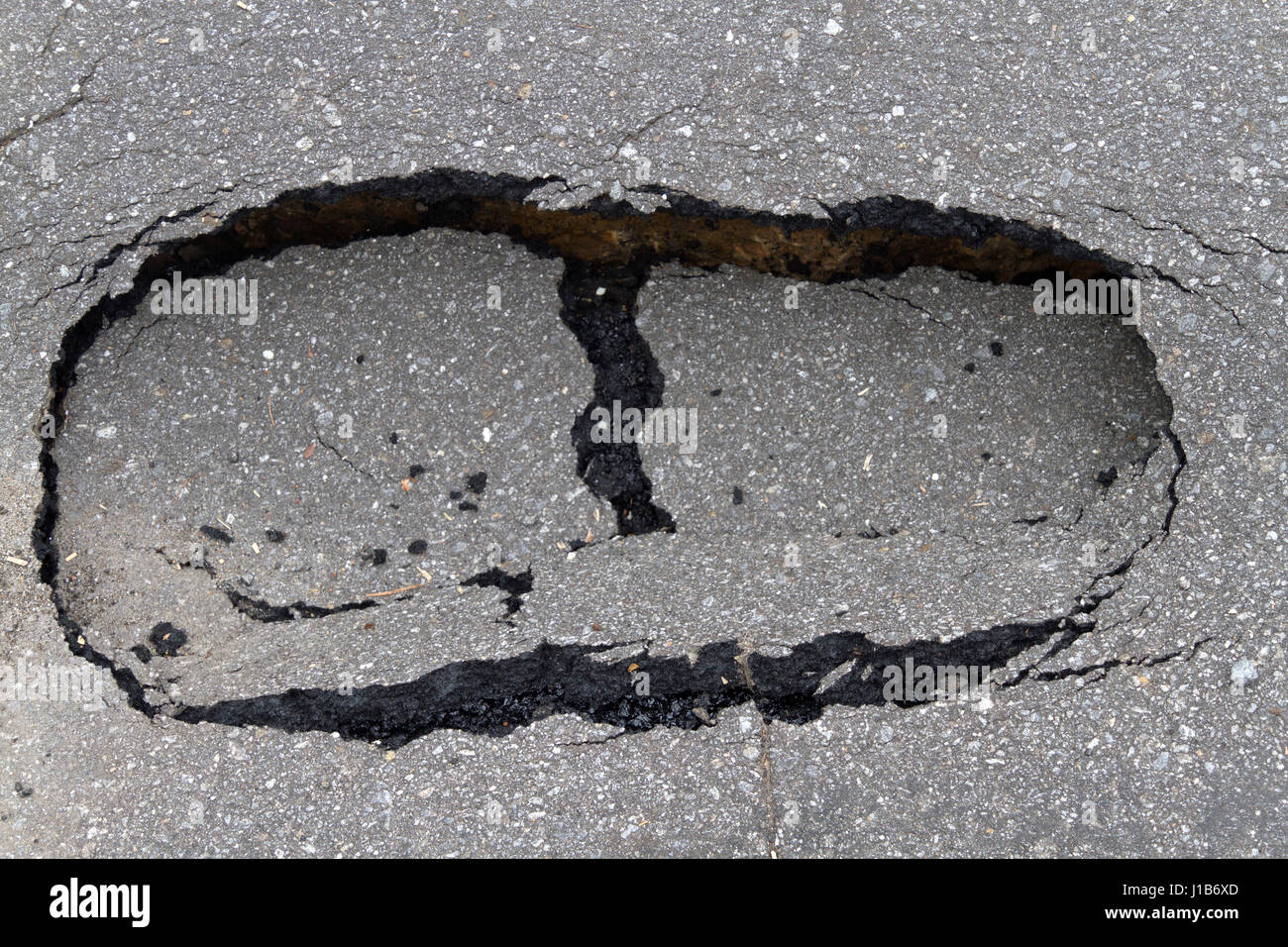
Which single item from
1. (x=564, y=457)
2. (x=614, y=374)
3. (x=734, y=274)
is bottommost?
(x=564, y=457)

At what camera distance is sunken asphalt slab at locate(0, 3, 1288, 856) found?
2.57 metres

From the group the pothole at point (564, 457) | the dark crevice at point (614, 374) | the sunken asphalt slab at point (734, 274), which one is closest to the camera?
the sunken asphalt slab at point (734, 274)

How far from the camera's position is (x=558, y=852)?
2564 mm

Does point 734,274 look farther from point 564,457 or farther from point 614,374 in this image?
point 564,457

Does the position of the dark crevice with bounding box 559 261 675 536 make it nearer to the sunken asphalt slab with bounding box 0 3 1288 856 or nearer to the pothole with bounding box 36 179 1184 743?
the pothole with bounding box 36 179 1184 743

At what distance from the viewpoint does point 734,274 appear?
126 inches

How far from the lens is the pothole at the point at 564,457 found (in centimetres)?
280

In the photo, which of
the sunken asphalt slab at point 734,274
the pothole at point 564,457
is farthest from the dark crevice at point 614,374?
the sunken asphalt slab at point 734,274

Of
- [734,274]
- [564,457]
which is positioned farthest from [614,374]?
[734,274]

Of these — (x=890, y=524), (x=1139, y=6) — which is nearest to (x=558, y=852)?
(x=890, y=524)

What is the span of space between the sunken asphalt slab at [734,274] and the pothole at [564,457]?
7 centimetres

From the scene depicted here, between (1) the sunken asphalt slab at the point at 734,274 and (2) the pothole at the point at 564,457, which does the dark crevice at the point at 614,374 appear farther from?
(1) the sunken asphalt slab at the point at 734,274

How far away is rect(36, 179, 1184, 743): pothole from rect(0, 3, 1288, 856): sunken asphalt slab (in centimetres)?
7

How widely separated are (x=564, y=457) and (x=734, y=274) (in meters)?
0.83
